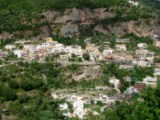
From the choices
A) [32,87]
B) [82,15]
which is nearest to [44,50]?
[32,87]

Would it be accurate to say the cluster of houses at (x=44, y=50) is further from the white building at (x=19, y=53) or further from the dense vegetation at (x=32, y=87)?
the dense vegetation at (x=32, y=87)

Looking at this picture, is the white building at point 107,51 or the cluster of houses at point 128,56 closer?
the cluster of houses at point 128,56

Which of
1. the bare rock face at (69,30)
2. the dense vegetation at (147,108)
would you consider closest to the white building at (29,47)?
the bare rock face at (69,30)

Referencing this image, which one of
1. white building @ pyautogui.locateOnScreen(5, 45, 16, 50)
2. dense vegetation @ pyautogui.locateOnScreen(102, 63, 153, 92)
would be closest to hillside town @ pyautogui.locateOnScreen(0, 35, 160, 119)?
white building @ pyautogui.locateOnScreen(5, 45, 16, 50)

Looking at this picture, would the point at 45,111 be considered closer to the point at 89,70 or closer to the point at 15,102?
the point at 15,102

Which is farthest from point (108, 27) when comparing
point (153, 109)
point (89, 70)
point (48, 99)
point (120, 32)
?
point (153, 109)

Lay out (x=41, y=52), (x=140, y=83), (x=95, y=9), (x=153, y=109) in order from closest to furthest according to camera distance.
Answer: (x=153, y=109), (x=140, y=83), (x=41, y=52), (x=95, y=9)

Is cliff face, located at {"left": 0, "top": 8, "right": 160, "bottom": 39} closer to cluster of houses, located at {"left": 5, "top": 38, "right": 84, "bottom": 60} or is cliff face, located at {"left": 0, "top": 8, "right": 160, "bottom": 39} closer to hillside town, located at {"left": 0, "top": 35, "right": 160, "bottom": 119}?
hillside town, located at {"left": 0, "top": 35, "right": 160, "bottom": 119}

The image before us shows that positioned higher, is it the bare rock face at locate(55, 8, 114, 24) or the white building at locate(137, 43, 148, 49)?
the bare rock face at locate(55, 8, 114, 24)
